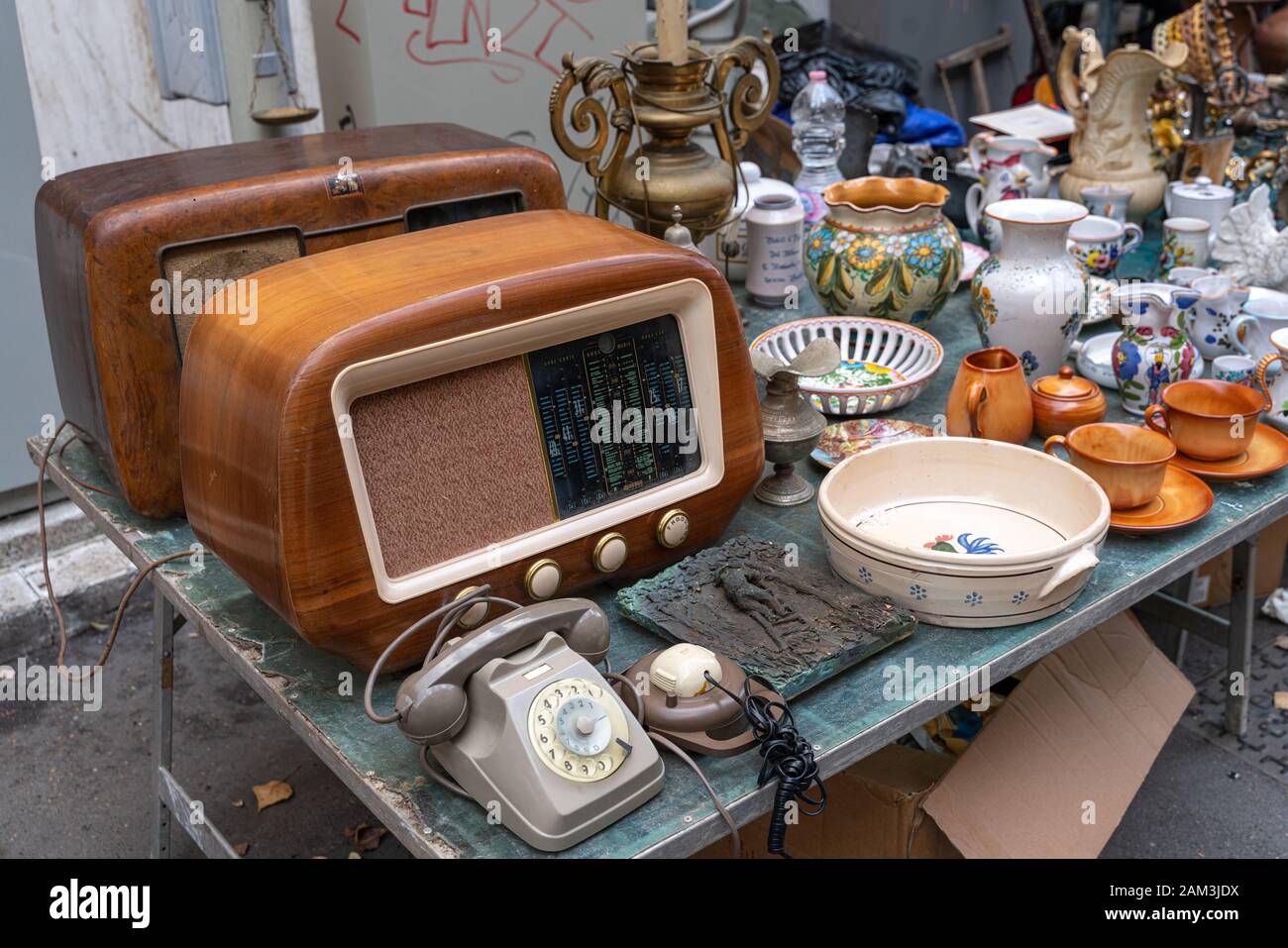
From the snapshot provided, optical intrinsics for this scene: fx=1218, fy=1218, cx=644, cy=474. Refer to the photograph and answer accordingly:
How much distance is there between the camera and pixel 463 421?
1208mm

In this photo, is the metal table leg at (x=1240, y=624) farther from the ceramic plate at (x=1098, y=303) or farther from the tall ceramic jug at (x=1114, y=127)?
the tall ceramic jug at (x=1114, y=127)

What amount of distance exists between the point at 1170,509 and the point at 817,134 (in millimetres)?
1125

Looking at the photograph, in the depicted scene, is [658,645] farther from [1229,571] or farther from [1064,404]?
[1229,571]

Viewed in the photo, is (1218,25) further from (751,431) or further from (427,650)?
(427,650)

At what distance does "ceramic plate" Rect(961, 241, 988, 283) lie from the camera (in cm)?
220

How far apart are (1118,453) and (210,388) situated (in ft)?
3.55

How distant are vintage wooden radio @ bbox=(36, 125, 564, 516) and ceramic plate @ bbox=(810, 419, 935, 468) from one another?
511 mm

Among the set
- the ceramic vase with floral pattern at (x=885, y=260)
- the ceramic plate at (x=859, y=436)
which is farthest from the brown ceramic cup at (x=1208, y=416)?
the ceramic vase with floral pattern at (x=885, y=260)

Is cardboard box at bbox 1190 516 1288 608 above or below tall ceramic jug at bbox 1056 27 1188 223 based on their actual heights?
below

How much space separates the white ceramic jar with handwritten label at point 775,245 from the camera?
2.08 meters

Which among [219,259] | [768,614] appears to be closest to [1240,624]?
[768,614]

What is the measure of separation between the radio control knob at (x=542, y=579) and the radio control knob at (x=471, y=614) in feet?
0.20

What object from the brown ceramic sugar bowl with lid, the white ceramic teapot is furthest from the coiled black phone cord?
the white ceramic teapot

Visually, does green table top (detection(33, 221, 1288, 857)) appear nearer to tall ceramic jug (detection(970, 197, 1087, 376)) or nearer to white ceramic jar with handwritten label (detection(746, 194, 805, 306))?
tall ceramic jug (detection(970, 197, 1087, 376))
